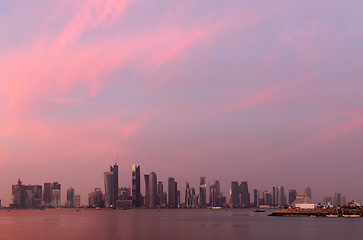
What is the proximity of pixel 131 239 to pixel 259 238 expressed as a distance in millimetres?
33057

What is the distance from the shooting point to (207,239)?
347ft

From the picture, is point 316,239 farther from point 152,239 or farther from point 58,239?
point 58,239

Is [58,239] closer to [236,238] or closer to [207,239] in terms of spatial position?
[207,239]

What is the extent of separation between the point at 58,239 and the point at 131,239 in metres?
19.3

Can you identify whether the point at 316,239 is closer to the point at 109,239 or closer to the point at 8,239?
the point at 109,239

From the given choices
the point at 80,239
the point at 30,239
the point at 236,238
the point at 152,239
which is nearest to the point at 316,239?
the point at 236,238

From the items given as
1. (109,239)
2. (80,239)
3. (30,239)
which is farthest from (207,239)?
(30,239)

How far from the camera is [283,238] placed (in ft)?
358

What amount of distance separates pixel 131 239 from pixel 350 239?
55748mm

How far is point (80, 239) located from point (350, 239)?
225 ft

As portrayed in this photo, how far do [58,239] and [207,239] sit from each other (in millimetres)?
38134

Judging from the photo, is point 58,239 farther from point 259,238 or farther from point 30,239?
point 259,238

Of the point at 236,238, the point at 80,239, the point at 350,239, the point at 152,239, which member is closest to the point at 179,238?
the point at 152,239

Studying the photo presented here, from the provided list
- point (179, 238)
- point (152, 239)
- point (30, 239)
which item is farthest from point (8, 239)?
point (179, 238)
